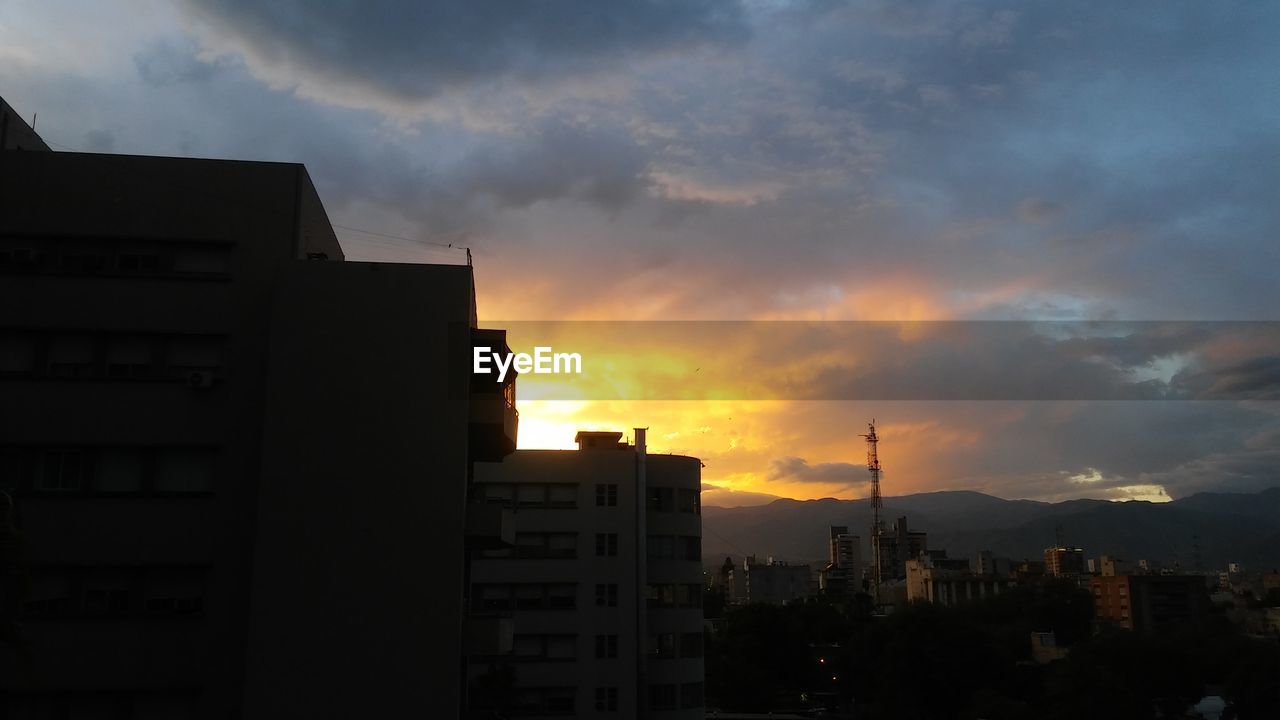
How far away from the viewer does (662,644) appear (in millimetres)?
43406

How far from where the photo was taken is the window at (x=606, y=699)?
41406mm

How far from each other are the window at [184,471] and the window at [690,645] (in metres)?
29.9

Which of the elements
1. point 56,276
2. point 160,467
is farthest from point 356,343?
point 56,276

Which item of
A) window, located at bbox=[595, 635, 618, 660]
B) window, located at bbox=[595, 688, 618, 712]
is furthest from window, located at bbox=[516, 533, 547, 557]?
window, located at bbox=[595, 688, 618, 712]

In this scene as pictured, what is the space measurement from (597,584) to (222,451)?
2669 centimetres

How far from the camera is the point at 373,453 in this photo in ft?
58.9

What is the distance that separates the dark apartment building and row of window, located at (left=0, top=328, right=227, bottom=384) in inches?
1.8

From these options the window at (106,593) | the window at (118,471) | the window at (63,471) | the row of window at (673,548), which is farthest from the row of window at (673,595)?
the window at (63,471)

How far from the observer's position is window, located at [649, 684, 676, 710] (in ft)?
139

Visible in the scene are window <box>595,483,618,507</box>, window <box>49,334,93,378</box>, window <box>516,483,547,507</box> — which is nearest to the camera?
window <box>49,334,93,378</box>

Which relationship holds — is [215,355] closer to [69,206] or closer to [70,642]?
[69,206]

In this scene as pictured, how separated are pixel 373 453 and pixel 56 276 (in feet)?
25.8

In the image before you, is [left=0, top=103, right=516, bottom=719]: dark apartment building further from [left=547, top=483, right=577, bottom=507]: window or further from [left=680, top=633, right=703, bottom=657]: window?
[left=680, top=633, right=703, bottom=657]: window

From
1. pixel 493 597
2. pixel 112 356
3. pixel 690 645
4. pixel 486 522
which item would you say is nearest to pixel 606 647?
pixel 690 645
